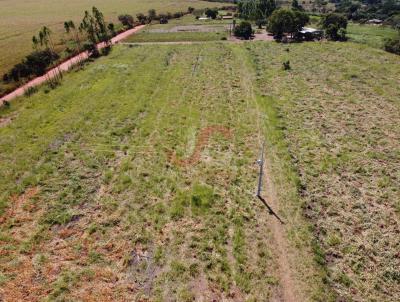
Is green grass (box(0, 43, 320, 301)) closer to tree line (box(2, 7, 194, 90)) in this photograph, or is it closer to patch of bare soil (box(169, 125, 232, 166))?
patch of bare soil (box(169, 125, 232, 166))

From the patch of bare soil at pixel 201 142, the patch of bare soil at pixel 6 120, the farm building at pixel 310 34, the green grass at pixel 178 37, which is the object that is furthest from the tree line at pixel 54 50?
the farm building at pixel 310 34

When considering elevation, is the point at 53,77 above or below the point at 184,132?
above

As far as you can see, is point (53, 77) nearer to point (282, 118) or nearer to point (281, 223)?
point (282, 118)

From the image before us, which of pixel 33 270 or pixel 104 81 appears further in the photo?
pixel 104 81

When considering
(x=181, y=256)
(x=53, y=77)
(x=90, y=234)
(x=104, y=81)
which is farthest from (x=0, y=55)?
(x=181, y=256)

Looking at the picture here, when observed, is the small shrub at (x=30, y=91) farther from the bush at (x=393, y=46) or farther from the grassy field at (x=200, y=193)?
the bush at (x=393, y=46)

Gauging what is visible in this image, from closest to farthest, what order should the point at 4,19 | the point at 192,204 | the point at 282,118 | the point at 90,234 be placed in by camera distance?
the point at 90,234
the point at 192,204
the point at 282,118
the point at 4,19
